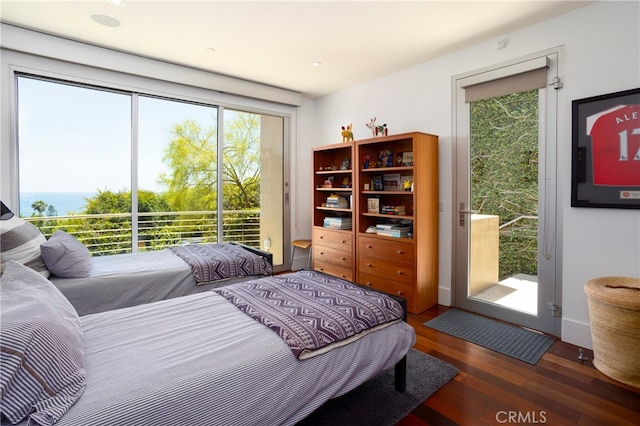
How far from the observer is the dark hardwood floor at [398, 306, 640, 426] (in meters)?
1.74

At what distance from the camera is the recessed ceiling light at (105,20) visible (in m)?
2.66

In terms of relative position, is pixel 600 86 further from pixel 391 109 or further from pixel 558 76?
pixel 391 109

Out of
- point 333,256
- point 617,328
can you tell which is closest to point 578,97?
point 617,328

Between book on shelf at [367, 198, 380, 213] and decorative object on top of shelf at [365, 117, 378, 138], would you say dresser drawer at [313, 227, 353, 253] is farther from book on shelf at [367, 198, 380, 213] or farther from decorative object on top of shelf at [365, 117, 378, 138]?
decorative object on top of shelf at [365, 117, 378, 138]

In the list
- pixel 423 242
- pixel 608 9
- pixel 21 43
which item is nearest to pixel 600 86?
pixel 608 9

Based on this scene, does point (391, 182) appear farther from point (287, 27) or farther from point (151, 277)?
point (151, 277)

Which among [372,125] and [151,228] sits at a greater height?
[372,125]

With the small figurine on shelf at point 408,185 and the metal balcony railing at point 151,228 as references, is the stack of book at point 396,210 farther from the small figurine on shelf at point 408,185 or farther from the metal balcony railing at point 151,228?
the metal balcony railing at point 151,228

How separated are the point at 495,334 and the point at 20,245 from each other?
11.7 feet

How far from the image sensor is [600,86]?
7.92 feet

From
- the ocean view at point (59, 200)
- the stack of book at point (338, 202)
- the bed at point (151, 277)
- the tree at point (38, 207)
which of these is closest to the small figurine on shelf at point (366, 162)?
the stack of book at point (338, 202)

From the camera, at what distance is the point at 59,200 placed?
130 inches

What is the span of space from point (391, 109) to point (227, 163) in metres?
2.16

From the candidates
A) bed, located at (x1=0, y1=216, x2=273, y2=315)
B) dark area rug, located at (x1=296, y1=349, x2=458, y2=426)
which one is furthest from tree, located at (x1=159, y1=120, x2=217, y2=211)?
dark area rug, located at (x1=296, y1=349, x2=458, y2=426)
